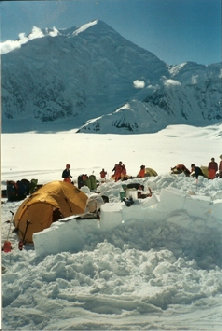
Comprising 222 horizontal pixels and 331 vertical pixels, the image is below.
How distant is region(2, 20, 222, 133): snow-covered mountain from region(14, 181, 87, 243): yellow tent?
451 feet

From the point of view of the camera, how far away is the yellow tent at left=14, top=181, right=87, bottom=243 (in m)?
8.17

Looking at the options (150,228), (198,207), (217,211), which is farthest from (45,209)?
(217,211)

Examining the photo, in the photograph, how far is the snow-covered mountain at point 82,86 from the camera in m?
156

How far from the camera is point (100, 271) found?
581cm

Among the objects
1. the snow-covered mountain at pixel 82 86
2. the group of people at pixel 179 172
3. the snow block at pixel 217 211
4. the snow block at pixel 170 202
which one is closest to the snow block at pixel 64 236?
the snow block at pixel 170 202

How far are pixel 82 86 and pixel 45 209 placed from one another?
170 metres

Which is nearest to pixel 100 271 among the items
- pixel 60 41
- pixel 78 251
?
pixel 78 251

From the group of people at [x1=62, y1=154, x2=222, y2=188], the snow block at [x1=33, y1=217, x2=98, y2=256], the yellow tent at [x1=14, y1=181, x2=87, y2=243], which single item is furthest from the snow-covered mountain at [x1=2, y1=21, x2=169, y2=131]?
the snow block at [x1=33, y1=217, x2=98, y2=256]

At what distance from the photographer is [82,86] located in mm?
174375

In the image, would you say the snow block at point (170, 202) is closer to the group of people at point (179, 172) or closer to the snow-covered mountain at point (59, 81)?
the group of people at point (179, 172)

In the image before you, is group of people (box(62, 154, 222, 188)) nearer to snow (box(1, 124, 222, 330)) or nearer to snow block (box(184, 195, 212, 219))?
snow (box(1, 124, 222, 330))

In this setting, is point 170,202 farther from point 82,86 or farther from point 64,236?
point 82,86

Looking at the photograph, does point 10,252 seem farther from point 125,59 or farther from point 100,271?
point 125,59

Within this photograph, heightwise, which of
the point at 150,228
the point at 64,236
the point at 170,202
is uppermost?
the point at 170,202
